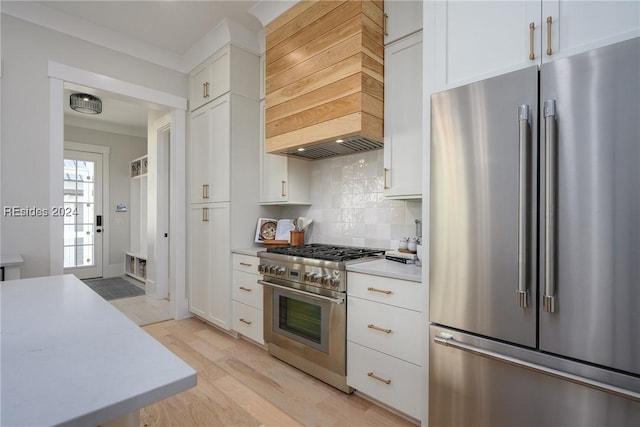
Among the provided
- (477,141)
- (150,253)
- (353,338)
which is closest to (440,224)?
(477,141)

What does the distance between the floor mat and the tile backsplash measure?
3.15 metres

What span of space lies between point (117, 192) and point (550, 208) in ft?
21.6

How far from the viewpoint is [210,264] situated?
325 centimetres

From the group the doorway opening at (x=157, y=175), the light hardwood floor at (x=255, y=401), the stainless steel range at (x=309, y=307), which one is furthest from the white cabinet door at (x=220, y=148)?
the light hardwood floor at (x=255, y=401)

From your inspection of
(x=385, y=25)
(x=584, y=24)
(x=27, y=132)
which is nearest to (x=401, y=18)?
(x=385, y=25)

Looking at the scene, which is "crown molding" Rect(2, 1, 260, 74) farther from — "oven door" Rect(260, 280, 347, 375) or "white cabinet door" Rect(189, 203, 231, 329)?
"oven door" Rect(260, 280, 347, 375)

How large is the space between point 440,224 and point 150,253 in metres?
4.22

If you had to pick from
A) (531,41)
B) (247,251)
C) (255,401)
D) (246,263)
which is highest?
(531,41)

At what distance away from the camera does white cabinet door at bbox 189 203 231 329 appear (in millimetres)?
3053

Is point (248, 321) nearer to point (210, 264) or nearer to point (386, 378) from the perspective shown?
point (210, 264)

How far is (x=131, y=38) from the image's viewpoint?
10.4 ft

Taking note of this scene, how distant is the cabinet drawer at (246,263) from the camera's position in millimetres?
2771

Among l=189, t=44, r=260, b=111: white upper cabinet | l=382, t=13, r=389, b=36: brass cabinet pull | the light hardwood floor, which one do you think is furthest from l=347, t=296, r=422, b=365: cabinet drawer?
l=189, t=44, r=260, b=111: white upper cabinet

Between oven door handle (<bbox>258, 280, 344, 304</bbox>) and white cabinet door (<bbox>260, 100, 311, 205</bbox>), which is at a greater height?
white cabinet door (<bbox>260, 100, 311, 205</bbox>)
